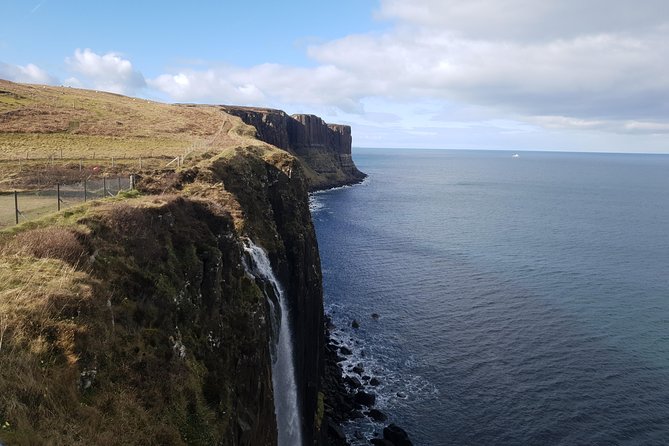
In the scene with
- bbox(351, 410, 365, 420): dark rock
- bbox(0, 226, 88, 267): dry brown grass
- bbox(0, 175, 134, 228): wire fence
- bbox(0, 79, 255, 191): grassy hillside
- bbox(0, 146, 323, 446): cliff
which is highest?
bbox(0, 79, 255, 191): grassy hillside

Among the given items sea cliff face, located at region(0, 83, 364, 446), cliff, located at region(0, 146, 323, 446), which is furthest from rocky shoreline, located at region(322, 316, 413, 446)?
cliff, located at region(0, 146, 323, 446)

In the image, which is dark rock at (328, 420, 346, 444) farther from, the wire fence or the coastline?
the wire fence

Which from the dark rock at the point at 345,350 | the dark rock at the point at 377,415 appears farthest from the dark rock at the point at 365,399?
the dark rock at the point at 345,350

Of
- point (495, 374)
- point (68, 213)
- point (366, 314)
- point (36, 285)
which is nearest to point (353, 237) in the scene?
point (366, 314)

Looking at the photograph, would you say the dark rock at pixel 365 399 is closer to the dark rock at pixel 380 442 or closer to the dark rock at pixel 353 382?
the dark rock at pixel 353 382

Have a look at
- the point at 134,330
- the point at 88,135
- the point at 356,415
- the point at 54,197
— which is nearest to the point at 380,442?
the point at 356,415
